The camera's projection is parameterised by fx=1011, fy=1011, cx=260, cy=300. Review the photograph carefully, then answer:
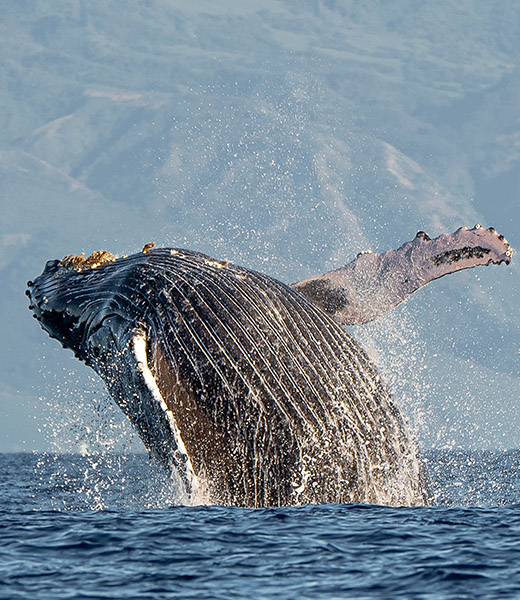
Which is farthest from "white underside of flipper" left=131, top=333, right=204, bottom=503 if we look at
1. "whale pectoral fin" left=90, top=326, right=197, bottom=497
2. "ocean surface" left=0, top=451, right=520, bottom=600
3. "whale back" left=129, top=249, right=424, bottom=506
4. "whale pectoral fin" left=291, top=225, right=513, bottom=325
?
"whale pectoral fin" left=291, top=225, right=513, bottom=325

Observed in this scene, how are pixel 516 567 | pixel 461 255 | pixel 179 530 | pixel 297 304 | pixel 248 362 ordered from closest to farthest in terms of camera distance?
pixel 516 567 → pixel 179 530 → pixel 248 362 → pixel 297 304 → pixel 461 255

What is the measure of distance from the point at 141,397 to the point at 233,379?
0.97 meters

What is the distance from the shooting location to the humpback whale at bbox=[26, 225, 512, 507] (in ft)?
31.6

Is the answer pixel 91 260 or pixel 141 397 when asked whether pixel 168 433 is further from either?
pixel 91 260

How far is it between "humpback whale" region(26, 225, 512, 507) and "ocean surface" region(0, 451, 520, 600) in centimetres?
Result: 35

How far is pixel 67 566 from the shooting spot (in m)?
8.14

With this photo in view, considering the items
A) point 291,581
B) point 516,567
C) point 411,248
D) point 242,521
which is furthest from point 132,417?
point 411,248

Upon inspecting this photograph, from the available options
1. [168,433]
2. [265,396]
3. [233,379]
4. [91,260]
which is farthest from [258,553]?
[91,260]

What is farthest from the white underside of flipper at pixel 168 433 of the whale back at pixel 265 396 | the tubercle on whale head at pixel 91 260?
the tubercle on whale head at pixel 91 260

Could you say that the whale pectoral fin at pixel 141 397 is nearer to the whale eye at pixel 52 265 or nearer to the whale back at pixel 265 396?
the whale back at pixel 265 396

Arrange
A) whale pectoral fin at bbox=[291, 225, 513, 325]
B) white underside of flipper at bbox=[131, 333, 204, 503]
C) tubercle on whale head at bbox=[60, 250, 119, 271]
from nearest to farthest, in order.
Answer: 1. white underside of flipper at bbox=[131, 333, 204, 503]
2. tubercle on whale head at bbox=[60, 250, 119, 271]
3. whale pectoral fin at bbox=[291, 225, 513, 325]

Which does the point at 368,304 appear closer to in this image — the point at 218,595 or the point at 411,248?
the point at 411,248

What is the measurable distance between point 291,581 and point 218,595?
2.05ft

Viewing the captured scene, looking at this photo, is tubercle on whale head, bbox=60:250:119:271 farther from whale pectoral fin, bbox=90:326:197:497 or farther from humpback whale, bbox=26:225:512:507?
whale pectoral fin, bbox=90:326:197:497
